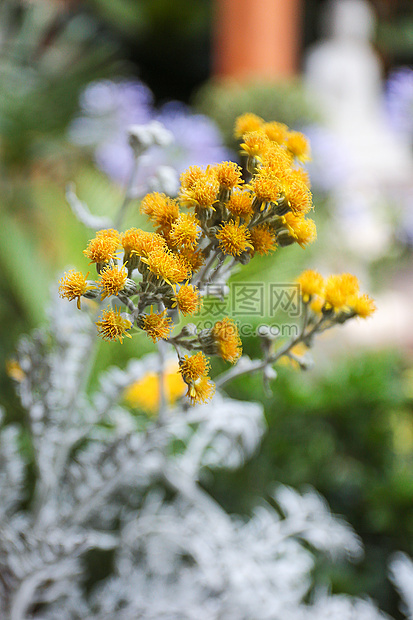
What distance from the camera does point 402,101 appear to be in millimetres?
1203

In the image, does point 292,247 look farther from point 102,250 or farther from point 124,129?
point 124,129

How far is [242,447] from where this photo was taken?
682mm

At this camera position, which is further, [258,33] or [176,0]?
[176,0]

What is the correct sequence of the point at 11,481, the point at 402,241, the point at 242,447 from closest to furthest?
the point at 11,481
the point at 242,447
the point at 402,241

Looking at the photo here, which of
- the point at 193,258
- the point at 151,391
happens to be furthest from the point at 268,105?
the point at 193,258

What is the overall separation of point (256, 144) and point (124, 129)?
3.23 feet

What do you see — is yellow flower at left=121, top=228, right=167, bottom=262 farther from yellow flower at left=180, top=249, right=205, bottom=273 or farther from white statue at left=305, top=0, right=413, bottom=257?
white statue at left=305, top=0, right=413, bottom=257

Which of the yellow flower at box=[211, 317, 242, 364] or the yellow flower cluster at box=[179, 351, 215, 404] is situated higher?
the yellow flower at box=[211, 317, 242, 364]

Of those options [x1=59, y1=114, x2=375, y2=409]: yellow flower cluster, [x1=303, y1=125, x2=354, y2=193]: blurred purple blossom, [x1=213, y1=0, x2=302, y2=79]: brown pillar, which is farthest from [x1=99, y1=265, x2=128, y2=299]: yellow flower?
[x1=213, y1=0, x2=302, y2=79]: brown pillar

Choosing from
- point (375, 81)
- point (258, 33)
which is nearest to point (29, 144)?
point (258, 33)

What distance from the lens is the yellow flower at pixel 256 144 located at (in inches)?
14.2

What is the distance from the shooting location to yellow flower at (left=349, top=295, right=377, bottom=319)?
377 mm

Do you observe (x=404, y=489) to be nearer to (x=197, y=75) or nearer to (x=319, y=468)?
(x=319, y=468)

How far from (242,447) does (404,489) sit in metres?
0.37
